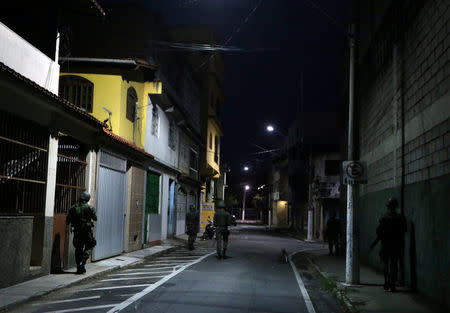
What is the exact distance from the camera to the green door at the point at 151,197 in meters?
21.3

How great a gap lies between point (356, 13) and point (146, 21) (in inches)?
350

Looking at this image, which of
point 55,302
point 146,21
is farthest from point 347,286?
point 146,21

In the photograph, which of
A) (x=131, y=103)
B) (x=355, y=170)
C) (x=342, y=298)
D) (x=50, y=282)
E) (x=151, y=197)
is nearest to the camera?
(x=342, y=298)

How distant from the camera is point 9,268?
955 centimetres

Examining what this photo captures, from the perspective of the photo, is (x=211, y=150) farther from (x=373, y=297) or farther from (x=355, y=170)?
(x=373, y=297)

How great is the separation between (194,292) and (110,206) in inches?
292

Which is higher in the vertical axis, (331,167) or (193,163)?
(331,167)

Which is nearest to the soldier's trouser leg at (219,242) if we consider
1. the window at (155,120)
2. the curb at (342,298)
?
the curb at (342,298)

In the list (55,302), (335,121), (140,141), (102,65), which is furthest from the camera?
(335,121)

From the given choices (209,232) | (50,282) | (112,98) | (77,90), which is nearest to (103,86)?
(112,98)

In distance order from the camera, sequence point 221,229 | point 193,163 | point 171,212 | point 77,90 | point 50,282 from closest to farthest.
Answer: point 50,282 < point 221,229 < point 77,90 < point 171,212 < point 193,163

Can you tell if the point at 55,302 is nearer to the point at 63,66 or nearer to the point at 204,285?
the point at 204,285

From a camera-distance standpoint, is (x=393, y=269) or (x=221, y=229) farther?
(x=221, y=229)

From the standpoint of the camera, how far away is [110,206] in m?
16.0
